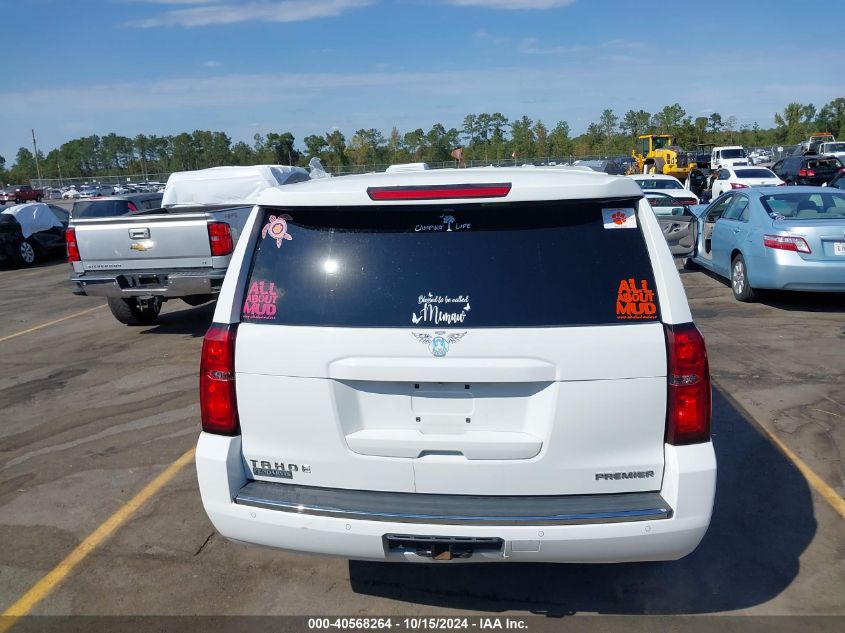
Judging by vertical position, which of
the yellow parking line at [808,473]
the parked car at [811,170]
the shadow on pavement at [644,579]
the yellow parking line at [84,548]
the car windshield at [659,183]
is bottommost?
the yellow parking line at [808,473]

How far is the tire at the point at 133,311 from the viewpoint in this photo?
10070 millimetres

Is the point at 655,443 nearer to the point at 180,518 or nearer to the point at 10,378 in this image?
the point at 180,518

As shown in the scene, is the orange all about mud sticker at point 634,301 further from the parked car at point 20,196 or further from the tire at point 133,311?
the parked car at point 20,196

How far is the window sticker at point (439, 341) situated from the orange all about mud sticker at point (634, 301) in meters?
0.64

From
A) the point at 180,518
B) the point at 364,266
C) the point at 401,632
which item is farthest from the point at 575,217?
the point at 180,518

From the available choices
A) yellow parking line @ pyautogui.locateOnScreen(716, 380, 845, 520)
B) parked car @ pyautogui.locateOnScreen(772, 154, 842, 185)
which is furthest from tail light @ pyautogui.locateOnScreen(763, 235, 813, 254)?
parked car @ pyautogui.locateOnScreen(772, 154, 842, 185)

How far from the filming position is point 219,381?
3.12 metres

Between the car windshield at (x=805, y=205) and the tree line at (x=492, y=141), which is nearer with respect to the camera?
the car windshield at (x=805, y=205)

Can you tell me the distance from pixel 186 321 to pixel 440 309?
8.49m

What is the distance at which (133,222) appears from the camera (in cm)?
888

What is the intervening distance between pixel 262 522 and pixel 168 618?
3.00 feet

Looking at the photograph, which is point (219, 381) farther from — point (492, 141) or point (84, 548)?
point (492, 141)

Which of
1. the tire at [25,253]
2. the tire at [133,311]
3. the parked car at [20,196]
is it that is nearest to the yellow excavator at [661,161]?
the tire at [25,253]

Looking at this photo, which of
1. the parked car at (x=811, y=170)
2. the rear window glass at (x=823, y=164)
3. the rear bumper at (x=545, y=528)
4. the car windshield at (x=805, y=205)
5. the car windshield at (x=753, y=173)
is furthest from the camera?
the rear window glass at (x=823, y=164)
